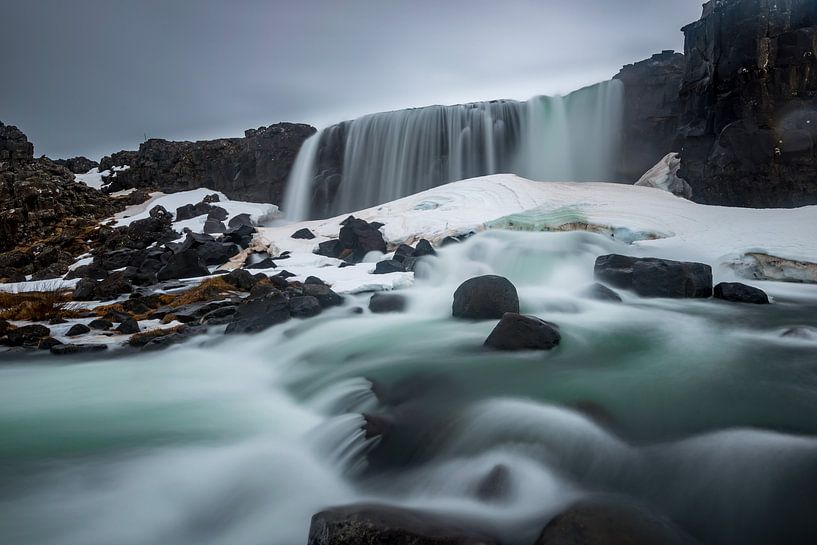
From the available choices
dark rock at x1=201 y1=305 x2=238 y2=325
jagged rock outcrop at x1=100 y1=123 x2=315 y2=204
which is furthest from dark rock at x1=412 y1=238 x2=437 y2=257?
jagged rock outcrop at x1=100 y1=123 x2=315 y2=204

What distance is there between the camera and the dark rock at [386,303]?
29.7 feet

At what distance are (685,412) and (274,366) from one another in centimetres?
496

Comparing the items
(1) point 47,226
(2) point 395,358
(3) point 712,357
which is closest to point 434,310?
(2) point 395,358

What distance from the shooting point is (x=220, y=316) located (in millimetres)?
9086

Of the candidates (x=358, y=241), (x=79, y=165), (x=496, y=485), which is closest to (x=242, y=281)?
(x=358, y=241)

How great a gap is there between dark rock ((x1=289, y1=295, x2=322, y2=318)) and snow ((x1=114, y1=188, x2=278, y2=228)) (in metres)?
14.8

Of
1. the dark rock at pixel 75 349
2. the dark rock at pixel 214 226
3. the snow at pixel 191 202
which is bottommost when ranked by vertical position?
the dark rock at pixel 75 349

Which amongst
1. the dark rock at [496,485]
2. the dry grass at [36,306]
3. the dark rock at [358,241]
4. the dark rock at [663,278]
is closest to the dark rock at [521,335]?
the dark rock at [496,485]

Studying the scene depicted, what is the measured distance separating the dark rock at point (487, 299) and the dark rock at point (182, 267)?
345 inches

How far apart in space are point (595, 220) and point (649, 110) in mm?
12786

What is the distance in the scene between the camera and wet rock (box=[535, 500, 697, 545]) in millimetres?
2271

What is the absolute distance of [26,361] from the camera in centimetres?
716

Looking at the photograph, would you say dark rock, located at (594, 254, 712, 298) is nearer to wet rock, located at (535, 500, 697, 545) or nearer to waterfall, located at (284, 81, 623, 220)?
wet rock, located at (535, 500, 697, 545)

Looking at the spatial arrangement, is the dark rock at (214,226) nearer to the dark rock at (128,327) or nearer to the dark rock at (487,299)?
the dark rock at (128,327)
